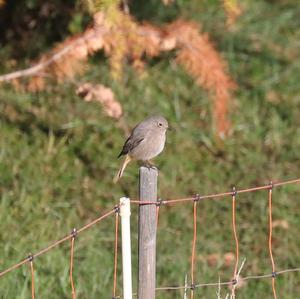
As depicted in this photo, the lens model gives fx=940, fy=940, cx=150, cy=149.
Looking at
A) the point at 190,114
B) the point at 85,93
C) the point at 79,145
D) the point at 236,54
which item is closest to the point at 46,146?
the point at 79,145

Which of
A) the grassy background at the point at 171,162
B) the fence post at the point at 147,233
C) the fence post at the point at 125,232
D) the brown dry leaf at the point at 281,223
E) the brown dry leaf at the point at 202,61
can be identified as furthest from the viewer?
the brown dry leaf at the point at 202,61

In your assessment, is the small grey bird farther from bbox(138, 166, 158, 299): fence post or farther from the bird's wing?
bbox(138, 166, 158, 299): fence post

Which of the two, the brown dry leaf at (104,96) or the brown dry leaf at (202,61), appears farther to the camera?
the brown dry leaf at (202,61)

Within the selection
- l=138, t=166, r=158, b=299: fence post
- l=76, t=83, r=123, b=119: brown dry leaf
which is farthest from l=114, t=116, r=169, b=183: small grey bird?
l=138, t=166, r=158, b=299: fence post

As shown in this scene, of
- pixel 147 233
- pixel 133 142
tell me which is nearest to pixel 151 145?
pixel 133 142

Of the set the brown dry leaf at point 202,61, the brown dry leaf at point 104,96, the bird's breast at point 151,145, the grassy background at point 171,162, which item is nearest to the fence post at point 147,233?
the grassy background at point 171,162

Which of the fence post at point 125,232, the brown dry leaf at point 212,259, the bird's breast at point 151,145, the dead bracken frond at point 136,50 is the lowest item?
the fence post at point 125,232

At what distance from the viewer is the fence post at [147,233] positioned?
4.57 m

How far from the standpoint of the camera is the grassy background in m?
6.77

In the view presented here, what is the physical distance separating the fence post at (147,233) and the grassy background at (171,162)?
1.48 metres

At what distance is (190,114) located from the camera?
29.3ft

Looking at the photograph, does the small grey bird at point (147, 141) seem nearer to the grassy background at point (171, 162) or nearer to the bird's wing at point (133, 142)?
the bird's wing at point (133, 142)

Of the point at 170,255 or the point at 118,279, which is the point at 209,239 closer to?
the point at 170,255

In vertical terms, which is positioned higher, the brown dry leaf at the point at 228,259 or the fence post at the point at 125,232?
the brown dry leaf at the point at 228,259
